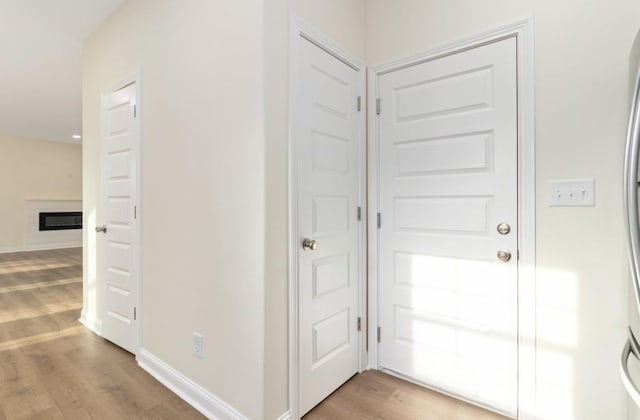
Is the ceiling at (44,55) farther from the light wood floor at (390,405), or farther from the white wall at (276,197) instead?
the light wood floor at (390,405)

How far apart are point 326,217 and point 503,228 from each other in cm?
94

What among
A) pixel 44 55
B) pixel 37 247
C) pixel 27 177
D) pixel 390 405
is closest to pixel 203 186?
pixel 390 405

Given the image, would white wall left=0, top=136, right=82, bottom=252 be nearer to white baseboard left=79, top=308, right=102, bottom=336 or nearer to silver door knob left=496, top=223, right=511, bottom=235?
white baseboard left=79, top=308, right=102, bottom=336

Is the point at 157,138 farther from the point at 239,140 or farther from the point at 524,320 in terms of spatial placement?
the point at 524,320

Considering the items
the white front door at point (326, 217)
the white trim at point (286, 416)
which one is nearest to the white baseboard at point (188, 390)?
the white trim at point (286, 416)

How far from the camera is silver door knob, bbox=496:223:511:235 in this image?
1640 mm

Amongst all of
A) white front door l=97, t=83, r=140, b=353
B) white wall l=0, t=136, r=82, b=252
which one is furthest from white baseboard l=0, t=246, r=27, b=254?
white front door l=97, t=83, r=140, b=353

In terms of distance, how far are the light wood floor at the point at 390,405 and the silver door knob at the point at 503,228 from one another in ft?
3.21

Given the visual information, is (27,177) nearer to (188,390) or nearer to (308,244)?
(188,390)

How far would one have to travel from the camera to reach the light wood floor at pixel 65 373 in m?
1.72

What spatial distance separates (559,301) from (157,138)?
2.49 metres

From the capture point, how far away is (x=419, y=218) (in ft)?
6.35

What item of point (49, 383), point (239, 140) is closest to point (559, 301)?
point (239, 140)

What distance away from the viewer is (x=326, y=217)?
1822 mm
